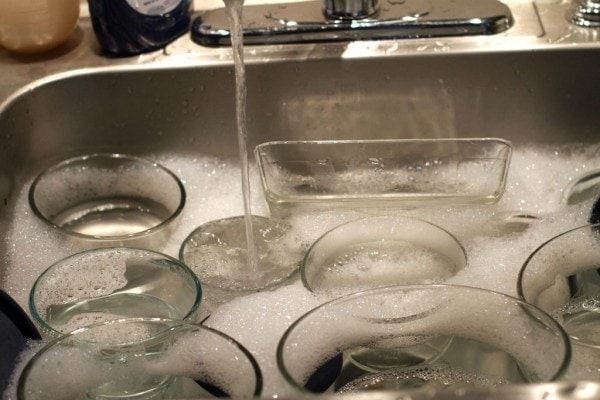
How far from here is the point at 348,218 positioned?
2.59 ft

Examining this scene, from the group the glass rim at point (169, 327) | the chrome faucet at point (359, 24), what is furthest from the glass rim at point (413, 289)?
the chrome faucet at point (359, 24)

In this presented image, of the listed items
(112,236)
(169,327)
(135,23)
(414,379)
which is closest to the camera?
(169,327)

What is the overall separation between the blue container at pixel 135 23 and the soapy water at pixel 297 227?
0.37 ft

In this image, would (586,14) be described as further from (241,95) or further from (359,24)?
(241,95)

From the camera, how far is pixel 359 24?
2.85ft

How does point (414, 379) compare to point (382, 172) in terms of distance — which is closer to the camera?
point (414, 379)

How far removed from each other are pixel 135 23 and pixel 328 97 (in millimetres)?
199

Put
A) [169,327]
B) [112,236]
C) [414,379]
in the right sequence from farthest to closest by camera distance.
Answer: [112,236] < [414,379] < [169,327]

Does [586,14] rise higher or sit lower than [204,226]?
higher

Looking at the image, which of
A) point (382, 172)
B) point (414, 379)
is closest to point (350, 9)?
point (382, 172)

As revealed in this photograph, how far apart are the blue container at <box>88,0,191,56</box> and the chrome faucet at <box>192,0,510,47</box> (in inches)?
1.0

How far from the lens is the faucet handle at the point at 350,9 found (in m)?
0.87

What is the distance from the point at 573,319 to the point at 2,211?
1.59ft

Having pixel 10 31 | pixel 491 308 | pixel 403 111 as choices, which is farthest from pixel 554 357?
pixel 10 31
